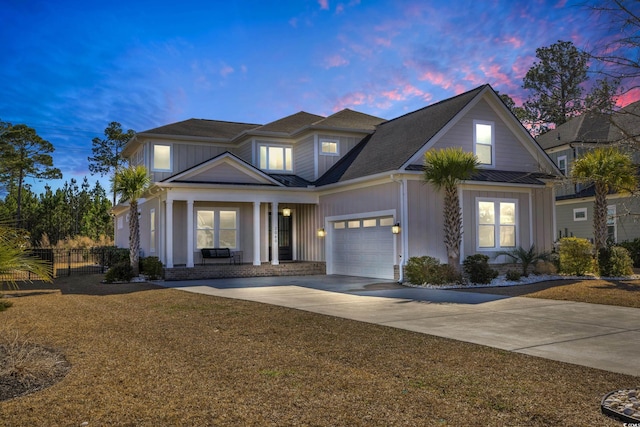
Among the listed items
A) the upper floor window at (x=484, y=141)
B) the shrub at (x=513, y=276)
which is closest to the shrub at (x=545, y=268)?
the shrub at (x=513, y=276)

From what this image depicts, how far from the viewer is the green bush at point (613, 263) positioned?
15789 millimetres

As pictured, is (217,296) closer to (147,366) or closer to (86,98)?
(147,366)

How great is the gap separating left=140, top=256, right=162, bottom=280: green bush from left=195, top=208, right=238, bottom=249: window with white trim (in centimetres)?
212

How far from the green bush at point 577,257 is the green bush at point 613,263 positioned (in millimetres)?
412

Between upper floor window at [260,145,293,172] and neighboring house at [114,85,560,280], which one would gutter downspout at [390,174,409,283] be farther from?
upper floor window at [260,145,293,172]

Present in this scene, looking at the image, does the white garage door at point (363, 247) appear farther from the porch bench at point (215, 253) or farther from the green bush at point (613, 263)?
the green bush at point (613, 263)

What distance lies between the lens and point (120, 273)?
17.8 meters

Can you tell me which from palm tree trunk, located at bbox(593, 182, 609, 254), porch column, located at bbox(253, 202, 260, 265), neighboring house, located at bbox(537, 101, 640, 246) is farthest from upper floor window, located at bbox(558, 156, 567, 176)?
porch column, located at bbox(253, 202, 260, 265)

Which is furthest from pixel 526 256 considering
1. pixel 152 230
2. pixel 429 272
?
pixel 152 230

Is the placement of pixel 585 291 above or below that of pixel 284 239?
below

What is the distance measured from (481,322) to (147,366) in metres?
5.48

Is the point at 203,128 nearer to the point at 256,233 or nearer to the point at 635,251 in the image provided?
the point at 256,233

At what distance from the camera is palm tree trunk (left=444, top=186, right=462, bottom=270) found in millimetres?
15523

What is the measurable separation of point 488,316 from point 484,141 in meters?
10.4
